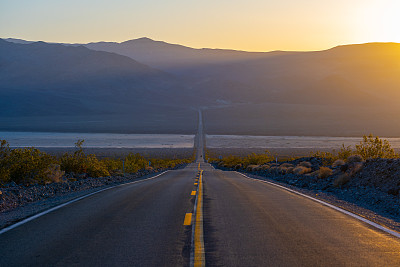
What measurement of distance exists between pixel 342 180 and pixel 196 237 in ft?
34.8

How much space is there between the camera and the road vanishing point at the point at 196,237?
615 cm

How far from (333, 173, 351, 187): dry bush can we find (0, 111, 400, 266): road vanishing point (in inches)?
225

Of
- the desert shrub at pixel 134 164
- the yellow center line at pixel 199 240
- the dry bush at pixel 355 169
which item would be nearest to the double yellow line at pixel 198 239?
the yellow center line at pixel 199 240

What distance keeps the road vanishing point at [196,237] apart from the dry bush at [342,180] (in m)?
5.71

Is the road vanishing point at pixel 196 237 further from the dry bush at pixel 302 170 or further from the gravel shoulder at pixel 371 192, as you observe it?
the dry bush at pixel 302 170

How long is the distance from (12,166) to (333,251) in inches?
472

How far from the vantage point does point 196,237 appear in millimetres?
7410

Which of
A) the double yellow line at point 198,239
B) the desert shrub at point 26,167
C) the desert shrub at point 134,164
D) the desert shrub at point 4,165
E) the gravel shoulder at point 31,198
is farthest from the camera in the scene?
the desert shrub at point 134,164

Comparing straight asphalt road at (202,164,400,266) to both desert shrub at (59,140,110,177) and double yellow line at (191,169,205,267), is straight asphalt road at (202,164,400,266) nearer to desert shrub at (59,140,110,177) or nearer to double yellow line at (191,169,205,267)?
double yellow line at (191,169,205,267)

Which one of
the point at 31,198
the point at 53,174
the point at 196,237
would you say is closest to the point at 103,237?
the point at 196,237

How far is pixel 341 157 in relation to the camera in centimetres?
2480

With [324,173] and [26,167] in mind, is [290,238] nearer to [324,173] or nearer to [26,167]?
[26,167]

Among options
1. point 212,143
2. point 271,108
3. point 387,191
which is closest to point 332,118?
point 271,108

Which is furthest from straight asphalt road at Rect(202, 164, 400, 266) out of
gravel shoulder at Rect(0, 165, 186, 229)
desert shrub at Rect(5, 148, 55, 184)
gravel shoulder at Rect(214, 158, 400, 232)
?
desert shrub at Rect(5, 148, 55, 184)
